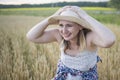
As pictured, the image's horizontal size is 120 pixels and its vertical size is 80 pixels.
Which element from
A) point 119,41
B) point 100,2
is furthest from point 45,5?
point 119,41

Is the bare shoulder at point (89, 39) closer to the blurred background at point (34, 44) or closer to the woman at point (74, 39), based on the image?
the woman at point (74, 39)

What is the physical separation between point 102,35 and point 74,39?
0.20 m

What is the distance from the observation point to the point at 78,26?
65.3 inches

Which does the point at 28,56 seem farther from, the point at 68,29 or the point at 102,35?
the point at 102,35

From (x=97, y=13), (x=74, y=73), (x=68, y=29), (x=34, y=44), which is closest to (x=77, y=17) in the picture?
(x=68, y=29)

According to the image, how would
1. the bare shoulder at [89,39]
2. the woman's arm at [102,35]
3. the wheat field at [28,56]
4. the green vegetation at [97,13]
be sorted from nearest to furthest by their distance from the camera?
the woman's arm at [102,35]
the bare shoulder at [89,39]
the wheat field at [28,56]
the green vegetation at [97,13]

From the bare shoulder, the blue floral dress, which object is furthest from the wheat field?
the bare shoulder

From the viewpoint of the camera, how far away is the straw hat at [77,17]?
159 centimetres

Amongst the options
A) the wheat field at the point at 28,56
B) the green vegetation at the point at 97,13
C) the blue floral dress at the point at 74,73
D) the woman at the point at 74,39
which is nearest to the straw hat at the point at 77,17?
the woman at the point at 74,39

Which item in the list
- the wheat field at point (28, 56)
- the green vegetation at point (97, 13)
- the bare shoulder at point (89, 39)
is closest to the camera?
the bare shoulder at point (89, 39)

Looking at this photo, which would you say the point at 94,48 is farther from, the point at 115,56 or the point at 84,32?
the point at 115,56

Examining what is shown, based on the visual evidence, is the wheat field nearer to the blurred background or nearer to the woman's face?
the blurred background

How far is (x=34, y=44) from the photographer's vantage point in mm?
2701

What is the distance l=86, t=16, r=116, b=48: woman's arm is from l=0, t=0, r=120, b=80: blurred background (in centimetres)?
76
